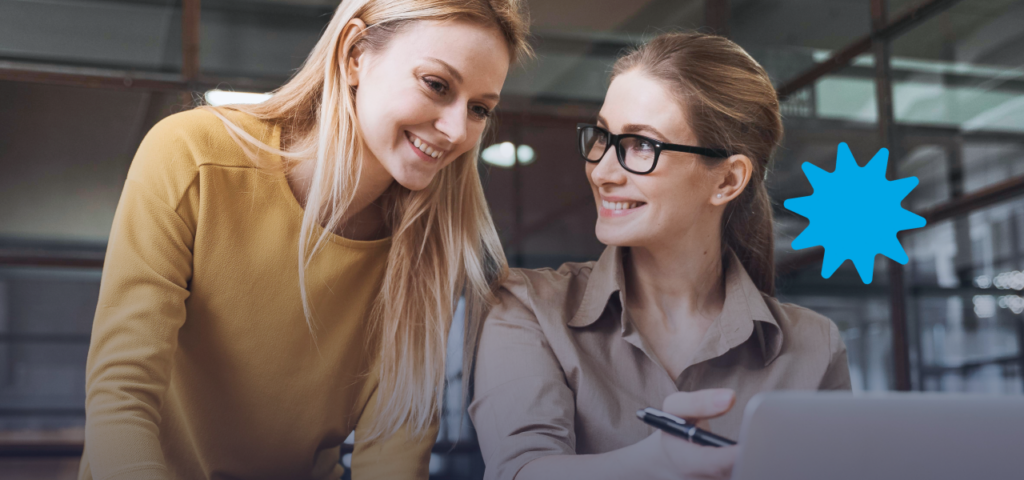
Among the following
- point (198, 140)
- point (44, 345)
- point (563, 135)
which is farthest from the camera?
point (563, 135)

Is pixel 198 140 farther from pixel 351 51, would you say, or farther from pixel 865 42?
pixel 865 42

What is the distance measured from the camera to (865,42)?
9.11 feet

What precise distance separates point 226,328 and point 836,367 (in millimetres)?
1003

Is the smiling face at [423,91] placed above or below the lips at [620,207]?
above

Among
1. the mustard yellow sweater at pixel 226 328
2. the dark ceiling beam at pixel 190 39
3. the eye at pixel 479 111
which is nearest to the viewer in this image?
the mustard yellow sweater at pixel 226 328

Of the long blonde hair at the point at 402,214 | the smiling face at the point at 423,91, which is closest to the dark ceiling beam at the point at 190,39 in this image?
the long blonde hair at the point at 402,214

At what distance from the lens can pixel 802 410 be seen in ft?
1.85

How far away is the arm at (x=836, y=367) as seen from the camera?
4.33 feet

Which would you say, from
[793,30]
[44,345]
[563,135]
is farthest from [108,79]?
[793,30]

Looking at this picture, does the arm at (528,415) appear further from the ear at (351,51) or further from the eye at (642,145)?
the ear at (351,51)

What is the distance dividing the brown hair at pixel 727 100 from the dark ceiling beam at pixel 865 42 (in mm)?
1225

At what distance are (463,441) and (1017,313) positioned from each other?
1830 millimetres

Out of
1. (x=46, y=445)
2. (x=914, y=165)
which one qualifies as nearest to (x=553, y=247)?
(x=914, y=165)

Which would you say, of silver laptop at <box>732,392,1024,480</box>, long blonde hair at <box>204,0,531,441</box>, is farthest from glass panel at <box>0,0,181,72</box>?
silver laptop at <box>732,392,1024,480</box>
